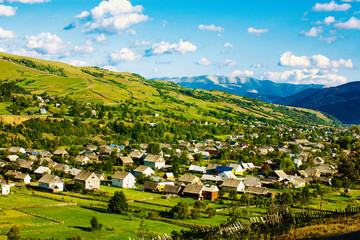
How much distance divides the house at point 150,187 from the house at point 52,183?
Result: 15.1 m

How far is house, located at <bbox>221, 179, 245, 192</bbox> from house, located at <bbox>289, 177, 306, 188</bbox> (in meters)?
13.2

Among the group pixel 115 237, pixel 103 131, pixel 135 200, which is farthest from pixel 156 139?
pixel 115 237

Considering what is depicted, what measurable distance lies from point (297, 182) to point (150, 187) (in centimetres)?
3228

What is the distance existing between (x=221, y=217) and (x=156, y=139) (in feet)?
286

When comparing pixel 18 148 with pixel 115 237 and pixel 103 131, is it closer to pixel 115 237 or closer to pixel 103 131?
pixel 103 131

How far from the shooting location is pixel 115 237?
1268 inches

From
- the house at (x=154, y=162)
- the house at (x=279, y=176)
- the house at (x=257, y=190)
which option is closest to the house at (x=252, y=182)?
the house at (x=257, y=190)

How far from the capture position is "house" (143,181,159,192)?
202 feet

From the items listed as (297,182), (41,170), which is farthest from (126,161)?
(297,182)

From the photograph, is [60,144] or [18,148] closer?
[18,148]

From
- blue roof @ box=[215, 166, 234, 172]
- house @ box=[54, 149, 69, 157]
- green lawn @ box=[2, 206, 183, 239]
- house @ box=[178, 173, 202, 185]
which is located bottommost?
green lawn @ box=[2, 206, 183, 239]

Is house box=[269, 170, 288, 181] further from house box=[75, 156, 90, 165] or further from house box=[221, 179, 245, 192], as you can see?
house box=[75, 156, 90, 165]

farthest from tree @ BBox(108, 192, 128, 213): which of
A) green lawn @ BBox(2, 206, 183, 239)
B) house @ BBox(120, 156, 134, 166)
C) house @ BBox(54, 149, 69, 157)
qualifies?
house @ BBox(54, 149, 69, 157)

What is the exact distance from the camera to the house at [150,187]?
202 ft
